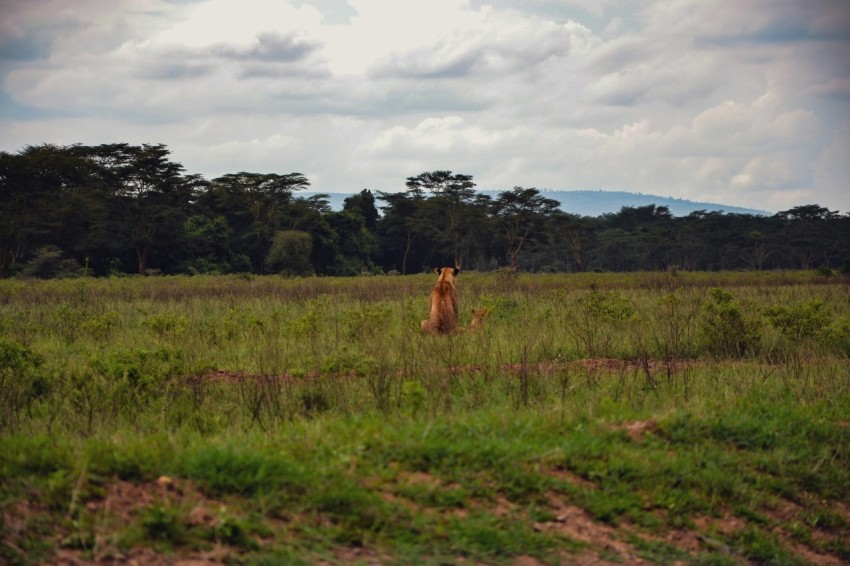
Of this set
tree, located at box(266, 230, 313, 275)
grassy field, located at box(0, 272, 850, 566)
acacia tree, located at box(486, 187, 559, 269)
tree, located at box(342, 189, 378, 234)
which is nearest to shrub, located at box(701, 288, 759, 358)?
grassy field, located at box(0, 272, 850, 566)

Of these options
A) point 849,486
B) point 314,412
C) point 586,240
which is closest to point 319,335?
point 314,412

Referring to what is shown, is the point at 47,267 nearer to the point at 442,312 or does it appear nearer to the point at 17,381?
the point at 442,312

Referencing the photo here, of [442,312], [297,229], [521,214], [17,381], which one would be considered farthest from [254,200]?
[17,381]

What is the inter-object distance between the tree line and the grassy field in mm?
29345

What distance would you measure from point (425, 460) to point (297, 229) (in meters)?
45.5

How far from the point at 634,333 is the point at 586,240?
2170 inches

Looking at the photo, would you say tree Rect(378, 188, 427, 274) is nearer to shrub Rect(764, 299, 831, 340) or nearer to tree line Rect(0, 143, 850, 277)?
tree line Rect(0, 143, 850, 277)

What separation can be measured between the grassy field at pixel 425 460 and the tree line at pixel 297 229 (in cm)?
2934

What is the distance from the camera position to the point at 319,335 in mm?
12516

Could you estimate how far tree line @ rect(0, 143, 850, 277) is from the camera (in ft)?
134

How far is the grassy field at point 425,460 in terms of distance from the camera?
4.45 metres

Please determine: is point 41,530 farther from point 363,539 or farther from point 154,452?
point 363,539

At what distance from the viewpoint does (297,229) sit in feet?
164

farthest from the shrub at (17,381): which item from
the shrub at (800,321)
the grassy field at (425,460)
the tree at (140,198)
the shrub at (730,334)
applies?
the tree at (140,198)
